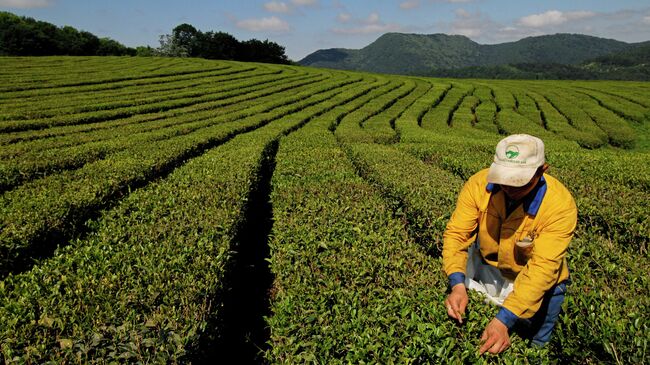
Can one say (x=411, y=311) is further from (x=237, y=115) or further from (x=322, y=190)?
(x=237, y=115)

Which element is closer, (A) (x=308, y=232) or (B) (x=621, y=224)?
(A) (x=308, y=232)

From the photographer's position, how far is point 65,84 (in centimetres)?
3575

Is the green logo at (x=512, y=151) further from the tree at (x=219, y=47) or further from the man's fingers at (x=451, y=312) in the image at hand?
the tree at (x=219, y=47)

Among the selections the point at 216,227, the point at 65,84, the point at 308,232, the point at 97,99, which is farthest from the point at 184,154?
the point at 65,84

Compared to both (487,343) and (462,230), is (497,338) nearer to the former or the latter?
(487,343)

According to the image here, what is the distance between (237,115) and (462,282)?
26.3m

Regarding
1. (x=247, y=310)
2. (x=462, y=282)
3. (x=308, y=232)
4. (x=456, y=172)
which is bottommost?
(x=247, y=310)

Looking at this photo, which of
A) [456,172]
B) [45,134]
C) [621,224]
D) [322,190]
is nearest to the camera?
[621,224]

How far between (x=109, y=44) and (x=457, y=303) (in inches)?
4256

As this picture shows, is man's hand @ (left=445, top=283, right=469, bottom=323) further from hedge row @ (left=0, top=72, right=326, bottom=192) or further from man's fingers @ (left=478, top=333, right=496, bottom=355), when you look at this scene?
hedge row @ (left=0, top=72, right=326, bottom=192)

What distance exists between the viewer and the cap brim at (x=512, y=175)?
3.33m

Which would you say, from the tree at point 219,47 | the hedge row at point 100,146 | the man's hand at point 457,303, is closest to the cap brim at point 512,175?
the man's hand at point 457,303

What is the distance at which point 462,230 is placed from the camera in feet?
13.2

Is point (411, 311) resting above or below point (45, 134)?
above
